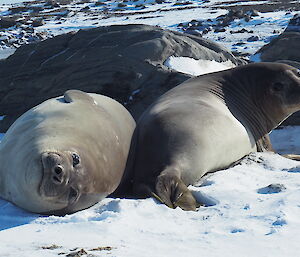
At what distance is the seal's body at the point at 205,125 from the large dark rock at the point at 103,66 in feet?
3.65

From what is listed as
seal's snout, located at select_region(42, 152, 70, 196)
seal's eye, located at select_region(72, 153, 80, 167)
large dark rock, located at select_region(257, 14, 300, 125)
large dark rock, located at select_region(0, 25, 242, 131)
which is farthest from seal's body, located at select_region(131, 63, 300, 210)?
large dark rock, located at select_region(257, 14, 300, 125)

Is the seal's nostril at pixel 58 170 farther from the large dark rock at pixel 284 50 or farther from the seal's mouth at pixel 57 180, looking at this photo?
the large dark rock at pixel 284 50

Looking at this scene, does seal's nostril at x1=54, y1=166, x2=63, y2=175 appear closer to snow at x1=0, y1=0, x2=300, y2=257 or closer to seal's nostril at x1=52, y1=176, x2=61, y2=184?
seal's nostril at x1=52, y1=176, x2=61, y2=184

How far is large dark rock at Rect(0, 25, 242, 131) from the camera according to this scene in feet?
22.7

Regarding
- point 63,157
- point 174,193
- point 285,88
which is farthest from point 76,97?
point 285,88

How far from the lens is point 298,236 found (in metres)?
2.64

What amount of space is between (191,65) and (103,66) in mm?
1074

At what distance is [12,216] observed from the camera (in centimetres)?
321

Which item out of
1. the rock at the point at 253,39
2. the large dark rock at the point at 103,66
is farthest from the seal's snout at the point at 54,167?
the rock at the point at 253,39

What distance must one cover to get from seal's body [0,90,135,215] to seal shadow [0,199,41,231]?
0.13 feet

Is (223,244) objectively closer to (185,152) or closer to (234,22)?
(185,152)

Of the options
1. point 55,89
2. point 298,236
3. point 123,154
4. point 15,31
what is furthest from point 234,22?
point 298,236

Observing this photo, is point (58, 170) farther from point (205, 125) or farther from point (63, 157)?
point (205, 125)

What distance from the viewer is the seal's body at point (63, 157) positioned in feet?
10.3
